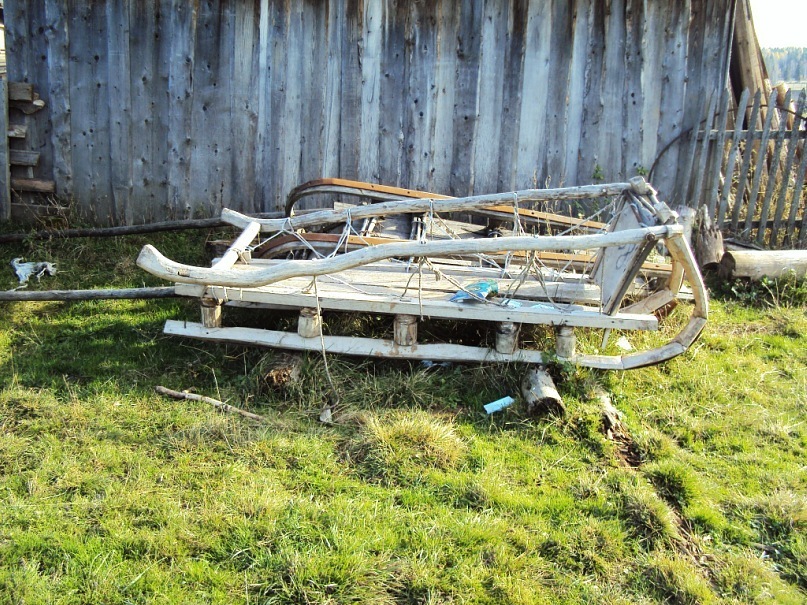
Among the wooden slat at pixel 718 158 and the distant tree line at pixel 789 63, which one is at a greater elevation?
the distant tree line at pixel 789 63

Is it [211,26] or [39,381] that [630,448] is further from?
[211,26]

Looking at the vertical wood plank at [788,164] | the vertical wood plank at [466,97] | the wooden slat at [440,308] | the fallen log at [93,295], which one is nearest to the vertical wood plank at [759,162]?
the vertical wood plank at [788,164]

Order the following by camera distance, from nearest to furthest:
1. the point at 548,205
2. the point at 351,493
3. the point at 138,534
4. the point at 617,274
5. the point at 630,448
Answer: the point at 138,534
the point at 351,493
the point at 630,448
the point at 617,274
the point at 548,205

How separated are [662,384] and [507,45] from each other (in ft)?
13.0

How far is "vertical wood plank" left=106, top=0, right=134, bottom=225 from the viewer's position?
693 cm

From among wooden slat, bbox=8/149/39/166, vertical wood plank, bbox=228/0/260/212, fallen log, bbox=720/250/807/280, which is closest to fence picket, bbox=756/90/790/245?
fallen log, bbox=720/250/807/280

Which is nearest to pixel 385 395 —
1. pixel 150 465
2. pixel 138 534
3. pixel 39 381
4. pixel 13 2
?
pixel 150 465

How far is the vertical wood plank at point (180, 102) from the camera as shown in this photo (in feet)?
22.9

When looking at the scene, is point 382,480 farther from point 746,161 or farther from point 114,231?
point 746,161

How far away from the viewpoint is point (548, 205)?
7.64m

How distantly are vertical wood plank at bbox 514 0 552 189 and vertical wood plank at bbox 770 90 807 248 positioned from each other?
227 cm

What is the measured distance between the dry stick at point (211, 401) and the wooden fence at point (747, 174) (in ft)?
16.7

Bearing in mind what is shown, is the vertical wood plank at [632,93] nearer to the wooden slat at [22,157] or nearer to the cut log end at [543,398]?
the cut log end at [543,398]

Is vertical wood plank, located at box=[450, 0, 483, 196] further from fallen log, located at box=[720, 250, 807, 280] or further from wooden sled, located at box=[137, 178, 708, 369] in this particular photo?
fallen log, located at box=[720, 250, 807, 280]
